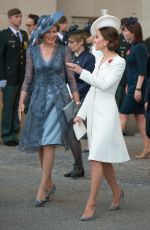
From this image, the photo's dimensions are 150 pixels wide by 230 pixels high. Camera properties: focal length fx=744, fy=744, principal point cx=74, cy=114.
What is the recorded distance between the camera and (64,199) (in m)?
7.64

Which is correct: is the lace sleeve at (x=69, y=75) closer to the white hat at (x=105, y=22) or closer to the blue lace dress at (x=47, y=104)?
the blue lace dress at (x=47, y=104)

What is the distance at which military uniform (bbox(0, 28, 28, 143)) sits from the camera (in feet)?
36.2

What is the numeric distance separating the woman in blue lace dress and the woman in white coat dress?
373 millimetres

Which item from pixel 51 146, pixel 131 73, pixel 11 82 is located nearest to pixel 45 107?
pixel 51 146

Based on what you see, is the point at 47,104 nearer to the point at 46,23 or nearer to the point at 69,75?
the point at 69,75

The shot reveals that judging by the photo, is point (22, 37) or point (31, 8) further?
point (31, 8)

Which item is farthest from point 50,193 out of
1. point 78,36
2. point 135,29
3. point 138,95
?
point 135,29

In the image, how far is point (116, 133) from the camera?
6.95m

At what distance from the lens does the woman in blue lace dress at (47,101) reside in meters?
7.29

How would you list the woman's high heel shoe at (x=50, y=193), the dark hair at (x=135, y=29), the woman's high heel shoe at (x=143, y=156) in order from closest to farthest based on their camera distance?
the woman's high heel shoe at (x=50, y=193) → the dark hair at (x=135, y=29) → the woman's high heel shoe at (x=143, y=156)

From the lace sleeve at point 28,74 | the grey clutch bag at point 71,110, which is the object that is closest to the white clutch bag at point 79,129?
the grey clutch bag at point 71,110

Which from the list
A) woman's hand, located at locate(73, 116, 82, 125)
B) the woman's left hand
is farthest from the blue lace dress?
the woman's left hand

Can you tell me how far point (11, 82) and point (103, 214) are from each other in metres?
4.49

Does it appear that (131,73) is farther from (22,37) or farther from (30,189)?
(30,189)
